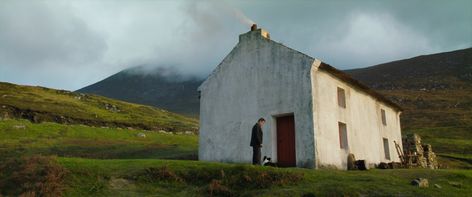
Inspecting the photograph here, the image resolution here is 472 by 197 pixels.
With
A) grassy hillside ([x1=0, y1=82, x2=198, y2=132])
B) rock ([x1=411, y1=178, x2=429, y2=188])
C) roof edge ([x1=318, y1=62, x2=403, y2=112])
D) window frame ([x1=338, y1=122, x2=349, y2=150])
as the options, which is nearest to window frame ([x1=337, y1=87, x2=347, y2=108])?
roof edge ([x1=318, y1=62, x2=403, y2=112])

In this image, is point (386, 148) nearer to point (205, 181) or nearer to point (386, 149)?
point (386, 149)

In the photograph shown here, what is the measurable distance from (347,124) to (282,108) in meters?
4.90

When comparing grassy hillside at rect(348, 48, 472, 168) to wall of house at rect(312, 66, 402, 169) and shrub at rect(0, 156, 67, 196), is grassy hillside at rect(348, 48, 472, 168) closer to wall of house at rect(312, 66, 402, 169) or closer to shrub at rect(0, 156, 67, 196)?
wall of house at rect(312, 66, 402, 169)

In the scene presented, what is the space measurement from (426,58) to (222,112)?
160487 millimetres

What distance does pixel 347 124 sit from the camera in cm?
2802

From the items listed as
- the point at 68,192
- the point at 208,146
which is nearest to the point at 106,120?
the point at 208,146

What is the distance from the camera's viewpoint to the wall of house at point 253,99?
24.8 m

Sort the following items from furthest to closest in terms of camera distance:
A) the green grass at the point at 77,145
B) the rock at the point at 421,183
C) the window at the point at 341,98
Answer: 1. the green grass at the point at 77,145
2. the window at the point at 341,98
3. the rock at the point at 421,183

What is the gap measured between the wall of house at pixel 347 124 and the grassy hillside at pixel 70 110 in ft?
166

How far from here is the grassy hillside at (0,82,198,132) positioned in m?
77.8

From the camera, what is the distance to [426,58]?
171875mm

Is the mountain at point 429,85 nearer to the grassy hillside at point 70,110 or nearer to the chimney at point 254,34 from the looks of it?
the grassy hillside at point 70,110

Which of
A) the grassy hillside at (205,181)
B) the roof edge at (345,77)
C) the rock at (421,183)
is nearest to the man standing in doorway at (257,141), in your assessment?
the grassy hillside at (205,181)

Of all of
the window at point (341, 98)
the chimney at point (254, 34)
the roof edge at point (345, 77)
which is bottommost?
the window at point (341, 98)
